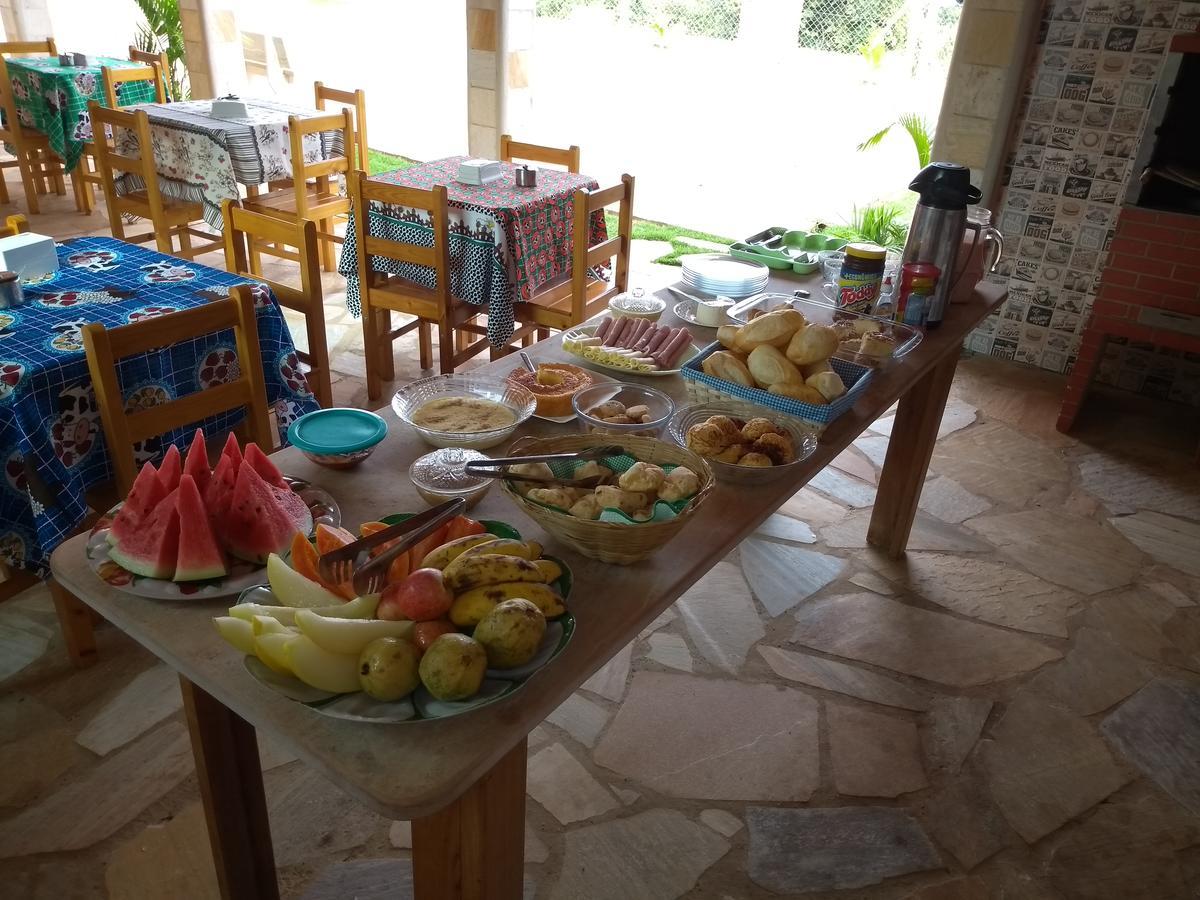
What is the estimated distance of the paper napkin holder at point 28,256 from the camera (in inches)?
97.3

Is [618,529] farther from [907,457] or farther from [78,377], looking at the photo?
[907,457]

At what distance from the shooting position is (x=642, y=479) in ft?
4.13

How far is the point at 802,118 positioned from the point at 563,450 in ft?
22.6

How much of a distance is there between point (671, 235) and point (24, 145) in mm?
4329

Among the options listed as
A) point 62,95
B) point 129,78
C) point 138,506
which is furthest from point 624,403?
point 62,95

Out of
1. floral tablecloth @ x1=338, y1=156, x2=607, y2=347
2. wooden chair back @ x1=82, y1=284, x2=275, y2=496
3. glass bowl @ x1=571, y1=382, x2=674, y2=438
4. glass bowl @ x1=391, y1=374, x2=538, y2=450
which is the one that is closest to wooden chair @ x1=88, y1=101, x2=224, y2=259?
floral tablecloth @ x1=338, y1=156, x2=607, y2=347

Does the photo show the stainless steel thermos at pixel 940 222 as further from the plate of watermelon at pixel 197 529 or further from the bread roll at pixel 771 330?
the plate of watermelon at pixel 197 529

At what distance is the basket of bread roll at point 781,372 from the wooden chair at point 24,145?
5.89 metres

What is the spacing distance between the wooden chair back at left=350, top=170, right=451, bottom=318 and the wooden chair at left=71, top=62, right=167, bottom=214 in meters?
2.57

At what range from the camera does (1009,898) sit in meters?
1.85

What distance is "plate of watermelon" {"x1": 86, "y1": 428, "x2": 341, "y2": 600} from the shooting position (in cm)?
112

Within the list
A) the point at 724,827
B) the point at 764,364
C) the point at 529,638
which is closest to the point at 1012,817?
the point at 724,827

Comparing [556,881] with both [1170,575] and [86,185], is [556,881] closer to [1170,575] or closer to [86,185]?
[1170,575]

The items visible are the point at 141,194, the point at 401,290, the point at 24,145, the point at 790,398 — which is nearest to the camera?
the point at 790,398
